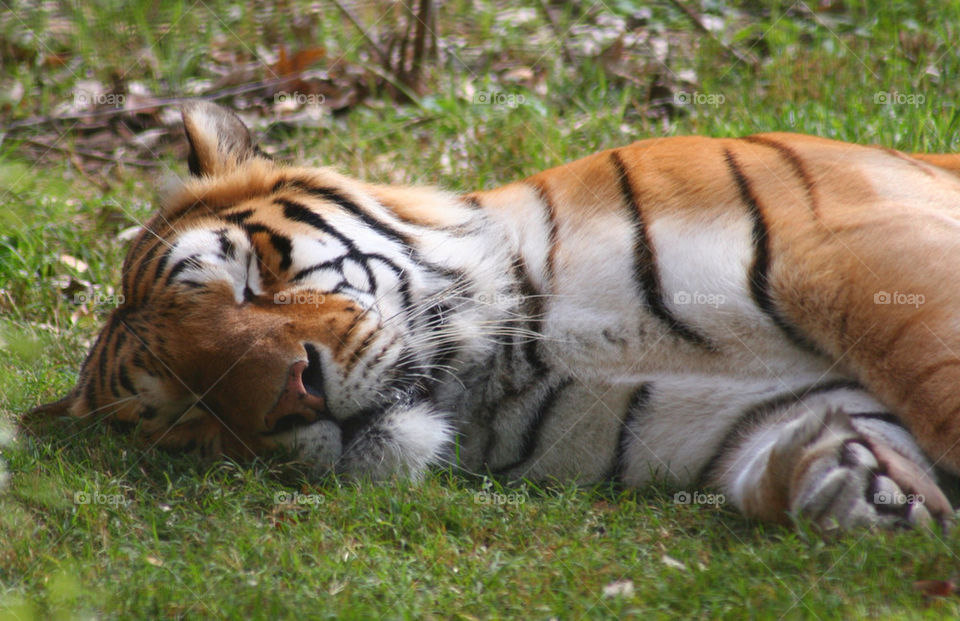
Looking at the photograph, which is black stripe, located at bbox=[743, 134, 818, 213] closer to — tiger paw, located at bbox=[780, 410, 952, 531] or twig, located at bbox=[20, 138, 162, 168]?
tiger paw, located at bbox=[780, 410, 952, 531]

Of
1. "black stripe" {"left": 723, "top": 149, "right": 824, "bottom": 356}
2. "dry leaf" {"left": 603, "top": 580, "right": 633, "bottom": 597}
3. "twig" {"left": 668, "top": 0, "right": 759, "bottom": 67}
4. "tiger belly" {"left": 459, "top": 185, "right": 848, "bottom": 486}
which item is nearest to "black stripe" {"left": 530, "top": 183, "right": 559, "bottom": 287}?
"tiger belly" {"left": 459, "top": 185, "right": 848, "bottom": 486}

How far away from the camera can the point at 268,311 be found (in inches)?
108

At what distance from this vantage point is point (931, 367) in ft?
7.86

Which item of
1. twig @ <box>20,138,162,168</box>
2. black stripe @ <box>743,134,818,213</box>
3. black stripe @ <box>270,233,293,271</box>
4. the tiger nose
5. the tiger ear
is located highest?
black stripe @ <box>743,134,818,213</box>

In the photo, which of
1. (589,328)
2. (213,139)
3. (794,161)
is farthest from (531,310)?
(213,139)

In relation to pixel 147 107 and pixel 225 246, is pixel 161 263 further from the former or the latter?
pixel 147 107

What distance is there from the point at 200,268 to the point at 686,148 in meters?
1.45

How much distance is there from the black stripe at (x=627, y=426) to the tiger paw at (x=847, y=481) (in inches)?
19.4

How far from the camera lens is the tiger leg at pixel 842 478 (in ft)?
7.67

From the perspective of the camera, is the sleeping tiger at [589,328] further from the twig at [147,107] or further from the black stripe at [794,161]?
the twig at [147,107]

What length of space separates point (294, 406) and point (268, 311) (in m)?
0.28

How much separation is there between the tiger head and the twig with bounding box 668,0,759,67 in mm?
3061

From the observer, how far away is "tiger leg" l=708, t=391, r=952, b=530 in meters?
2.34

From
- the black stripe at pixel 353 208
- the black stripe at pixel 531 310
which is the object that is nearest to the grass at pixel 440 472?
the black stripe at pixel 531 310
